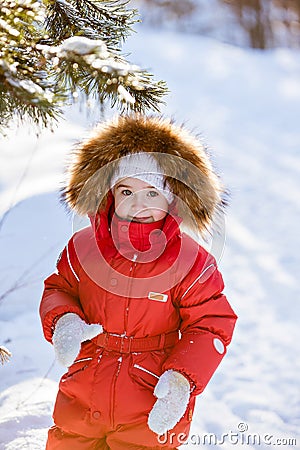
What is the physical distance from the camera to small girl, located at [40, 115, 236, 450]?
7.34ft

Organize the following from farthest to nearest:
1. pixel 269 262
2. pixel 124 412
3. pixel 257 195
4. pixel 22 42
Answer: pixel 257 195 < pixel 269 262 < pixel 124 412 < pixel 22 42

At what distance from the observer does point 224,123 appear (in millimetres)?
10391

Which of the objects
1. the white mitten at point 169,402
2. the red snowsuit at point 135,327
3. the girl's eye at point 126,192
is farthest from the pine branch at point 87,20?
the white mitten at point 169,402

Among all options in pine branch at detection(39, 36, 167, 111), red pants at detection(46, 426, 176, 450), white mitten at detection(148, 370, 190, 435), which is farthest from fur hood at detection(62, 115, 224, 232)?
red pants at detection(46, 426, 176, 450)

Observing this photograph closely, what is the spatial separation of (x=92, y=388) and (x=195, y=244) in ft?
2.06

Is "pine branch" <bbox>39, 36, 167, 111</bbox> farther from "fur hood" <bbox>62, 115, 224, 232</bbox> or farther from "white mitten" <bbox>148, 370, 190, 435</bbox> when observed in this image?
"white mitten" <bbox>148, 370, 190, 435</bbox>

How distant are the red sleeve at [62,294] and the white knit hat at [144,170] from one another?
0.36 metres

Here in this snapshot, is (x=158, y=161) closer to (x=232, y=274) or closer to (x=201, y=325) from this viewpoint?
(x=201, y=325)

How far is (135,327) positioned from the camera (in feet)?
7.52

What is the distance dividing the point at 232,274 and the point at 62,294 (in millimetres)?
3126

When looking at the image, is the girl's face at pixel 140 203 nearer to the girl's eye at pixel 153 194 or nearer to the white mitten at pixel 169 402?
the girl's eye at pixel 153 194

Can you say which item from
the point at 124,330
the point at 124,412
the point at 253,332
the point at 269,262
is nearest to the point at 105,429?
the point at 124,412

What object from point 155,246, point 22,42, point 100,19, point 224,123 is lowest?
point 155,246

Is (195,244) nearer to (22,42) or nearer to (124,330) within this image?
(124,330)
